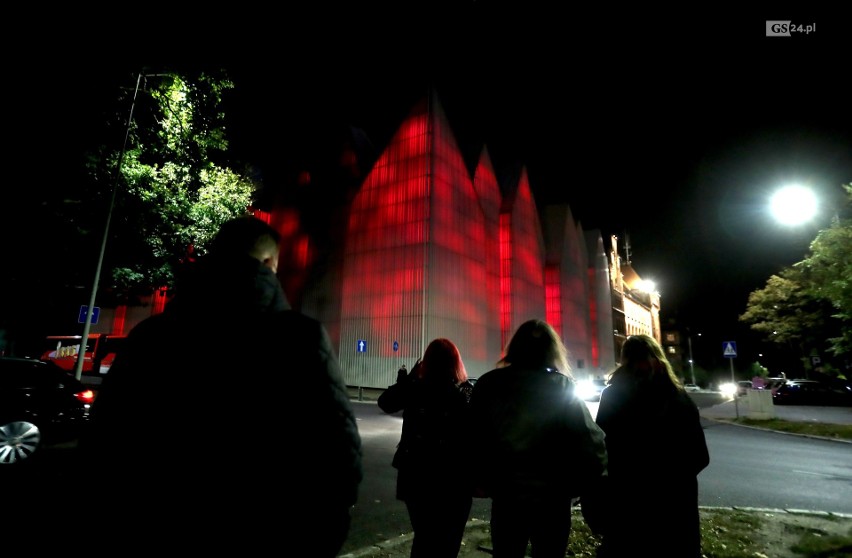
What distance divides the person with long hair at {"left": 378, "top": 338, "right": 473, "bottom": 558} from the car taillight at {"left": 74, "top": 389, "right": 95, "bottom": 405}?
26.5 feet

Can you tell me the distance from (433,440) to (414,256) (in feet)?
83.5

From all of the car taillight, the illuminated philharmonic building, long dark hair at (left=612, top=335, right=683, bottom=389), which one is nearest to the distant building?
the illuminated philharmonic building

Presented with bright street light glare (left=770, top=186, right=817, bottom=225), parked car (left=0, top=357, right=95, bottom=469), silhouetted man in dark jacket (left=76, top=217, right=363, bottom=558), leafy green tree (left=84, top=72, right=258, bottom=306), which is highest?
leafy green tree (left=84, top=72, right=258, bottom=306)

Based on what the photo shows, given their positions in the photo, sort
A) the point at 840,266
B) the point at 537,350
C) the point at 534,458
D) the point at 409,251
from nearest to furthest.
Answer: the point at 534,458 → the point at 537,350 → the point at 840,266 → the point at 409,251

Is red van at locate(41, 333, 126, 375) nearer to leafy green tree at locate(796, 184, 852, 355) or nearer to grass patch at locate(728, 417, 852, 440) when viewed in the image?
grass patch at locate(728, 417, 852, 440)

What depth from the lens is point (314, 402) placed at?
146cm

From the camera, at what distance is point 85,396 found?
339 inches

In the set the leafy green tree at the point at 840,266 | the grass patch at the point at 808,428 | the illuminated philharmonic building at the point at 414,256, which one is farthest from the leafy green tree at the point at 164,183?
the leafy green tree at the point at 840,266

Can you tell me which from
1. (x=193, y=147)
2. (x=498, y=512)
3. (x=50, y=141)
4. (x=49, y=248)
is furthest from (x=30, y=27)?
(x=498, y=512)

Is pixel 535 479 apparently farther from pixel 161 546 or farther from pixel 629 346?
pixel 161 546

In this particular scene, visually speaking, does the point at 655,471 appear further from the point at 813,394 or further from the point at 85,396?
the point at 813,394

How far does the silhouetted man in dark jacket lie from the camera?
132 centimetres

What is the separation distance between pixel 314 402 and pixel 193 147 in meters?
17.9

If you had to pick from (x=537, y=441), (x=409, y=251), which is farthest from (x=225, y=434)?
(x=409, y=251)
